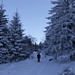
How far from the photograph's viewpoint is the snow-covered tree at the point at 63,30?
27.1 m

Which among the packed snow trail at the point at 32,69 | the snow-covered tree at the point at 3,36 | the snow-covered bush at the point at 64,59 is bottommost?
the packed snow trail at the point at 32,69

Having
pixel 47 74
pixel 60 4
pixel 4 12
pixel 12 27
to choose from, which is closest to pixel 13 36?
pixel 12 27

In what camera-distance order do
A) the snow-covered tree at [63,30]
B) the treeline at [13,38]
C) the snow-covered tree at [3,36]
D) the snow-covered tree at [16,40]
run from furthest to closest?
the snow-covered tree at [16,40], the treeline at [13,38], the snow-covered tree at [3,36], the snow-covered tree at [63,30]

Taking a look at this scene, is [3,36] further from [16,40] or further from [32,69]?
[32,69]

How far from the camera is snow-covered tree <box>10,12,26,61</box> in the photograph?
39.5 metres

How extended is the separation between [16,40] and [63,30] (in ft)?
48.6

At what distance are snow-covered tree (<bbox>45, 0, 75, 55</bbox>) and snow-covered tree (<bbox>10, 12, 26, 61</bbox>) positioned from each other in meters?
10.7

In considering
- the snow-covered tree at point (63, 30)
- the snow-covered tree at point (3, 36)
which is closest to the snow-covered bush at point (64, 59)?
the snow-covered tree at point (63, 30)

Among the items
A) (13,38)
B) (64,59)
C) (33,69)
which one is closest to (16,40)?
(13,38)

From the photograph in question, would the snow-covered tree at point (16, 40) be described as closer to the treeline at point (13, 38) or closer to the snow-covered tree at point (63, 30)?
the treeline at point (13, 38)

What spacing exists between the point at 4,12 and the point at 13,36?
7.37 m

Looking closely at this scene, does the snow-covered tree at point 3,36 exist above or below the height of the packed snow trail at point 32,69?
above

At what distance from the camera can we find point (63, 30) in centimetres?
2720

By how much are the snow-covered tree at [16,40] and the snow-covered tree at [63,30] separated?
10.7 m
